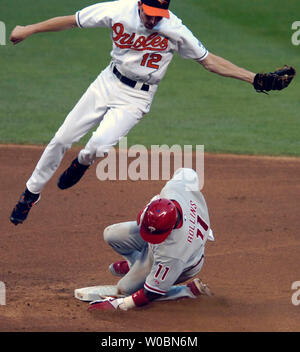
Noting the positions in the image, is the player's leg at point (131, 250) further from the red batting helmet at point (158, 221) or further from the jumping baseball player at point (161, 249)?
the red batting helmet at point (158, 221)

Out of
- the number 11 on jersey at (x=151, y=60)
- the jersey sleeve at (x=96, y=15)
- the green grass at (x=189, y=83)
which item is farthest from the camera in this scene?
the green grass at (x=189, y=83)

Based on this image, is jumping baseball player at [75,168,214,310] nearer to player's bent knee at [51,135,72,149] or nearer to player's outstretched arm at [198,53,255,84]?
player's bent knee at [51,135,72,149]

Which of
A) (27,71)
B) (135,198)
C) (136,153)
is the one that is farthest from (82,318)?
(27,71)

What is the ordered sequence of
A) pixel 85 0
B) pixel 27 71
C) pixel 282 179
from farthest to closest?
pixel 85 0
pixel 27 71
pixel 282 179

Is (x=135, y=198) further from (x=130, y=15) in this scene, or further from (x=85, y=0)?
(x=85, y=0)

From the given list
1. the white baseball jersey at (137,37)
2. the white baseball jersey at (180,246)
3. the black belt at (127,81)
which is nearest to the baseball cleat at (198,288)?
the white baseball jersey at (180,246)

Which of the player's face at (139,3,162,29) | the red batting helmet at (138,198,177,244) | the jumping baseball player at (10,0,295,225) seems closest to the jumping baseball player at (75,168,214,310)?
the red batting helmet at (138,198,177,244)
